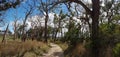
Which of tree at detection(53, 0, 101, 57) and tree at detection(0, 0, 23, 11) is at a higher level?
tree at detection(0, 0, 23, 11)

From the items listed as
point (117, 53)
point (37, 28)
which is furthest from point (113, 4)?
point (117, 53)

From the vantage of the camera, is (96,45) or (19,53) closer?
(96,45)

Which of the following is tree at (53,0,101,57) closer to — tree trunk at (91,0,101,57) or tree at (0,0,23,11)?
tree trunk at (91,0,101,57)

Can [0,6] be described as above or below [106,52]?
above

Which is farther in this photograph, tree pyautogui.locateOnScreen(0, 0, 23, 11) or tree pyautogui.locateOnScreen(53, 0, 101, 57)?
tree pyautogui.locateOnScreen(0, 0, 23, 11)

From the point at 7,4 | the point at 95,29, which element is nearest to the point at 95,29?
the point at 95,29

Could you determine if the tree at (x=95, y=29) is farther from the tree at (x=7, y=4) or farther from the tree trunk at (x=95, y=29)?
the tree at (x=7, y=4)

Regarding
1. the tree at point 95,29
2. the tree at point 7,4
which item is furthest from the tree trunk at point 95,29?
the tree at point 7,4

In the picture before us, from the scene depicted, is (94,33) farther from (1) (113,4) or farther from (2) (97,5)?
(1) (113,4)

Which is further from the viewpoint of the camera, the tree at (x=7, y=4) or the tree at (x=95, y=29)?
the tree at (x=7, y=4)

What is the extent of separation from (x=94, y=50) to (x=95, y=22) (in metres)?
2.06

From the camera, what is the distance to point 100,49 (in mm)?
15180

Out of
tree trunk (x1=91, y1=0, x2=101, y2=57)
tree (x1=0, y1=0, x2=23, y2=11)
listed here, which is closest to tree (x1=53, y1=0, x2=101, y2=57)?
tree trunk (x1=91, y1=0, x2=101, y2=57)

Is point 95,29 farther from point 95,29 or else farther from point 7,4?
point 7,4
